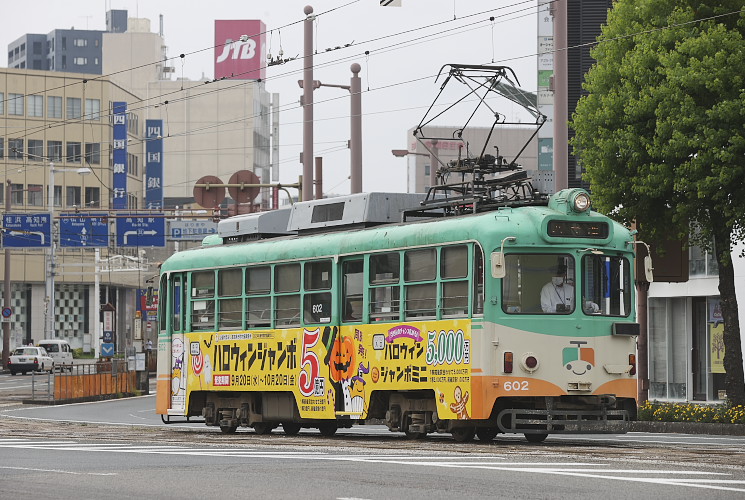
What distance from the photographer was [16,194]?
95312mm

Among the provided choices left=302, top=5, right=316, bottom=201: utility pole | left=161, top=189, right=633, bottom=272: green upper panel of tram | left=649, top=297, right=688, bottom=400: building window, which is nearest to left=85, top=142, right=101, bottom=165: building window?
left=302, top=5, right=316, bottom=201: utility pole

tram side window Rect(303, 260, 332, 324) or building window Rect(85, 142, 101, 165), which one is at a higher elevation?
building window Rect(85, 142, 101, 165)

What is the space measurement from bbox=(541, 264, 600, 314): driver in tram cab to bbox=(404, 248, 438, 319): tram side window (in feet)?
4.58

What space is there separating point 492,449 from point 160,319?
990cm

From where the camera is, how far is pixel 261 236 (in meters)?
24.0

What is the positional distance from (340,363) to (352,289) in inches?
40.9

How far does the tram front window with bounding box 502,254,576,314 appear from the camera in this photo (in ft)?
60.7

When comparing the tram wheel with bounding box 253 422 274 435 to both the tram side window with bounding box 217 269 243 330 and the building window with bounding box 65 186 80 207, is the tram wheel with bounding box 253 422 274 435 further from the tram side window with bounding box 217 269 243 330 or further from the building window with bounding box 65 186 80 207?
the building window with bounding box 65 186 80 207

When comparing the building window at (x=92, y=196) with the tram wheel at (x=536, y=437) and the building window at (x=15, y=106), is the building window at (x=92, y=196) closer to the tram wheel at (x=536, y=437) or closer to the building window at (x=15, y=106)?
the building window at (x=15, y=106)

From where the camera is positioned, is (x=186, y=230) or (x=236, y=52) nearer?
(x=186, y=230)

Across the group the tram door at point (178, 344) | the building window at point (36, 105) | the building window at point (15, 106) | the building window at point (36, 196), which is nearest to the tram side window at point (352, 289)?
the tram door at point (178, 344)

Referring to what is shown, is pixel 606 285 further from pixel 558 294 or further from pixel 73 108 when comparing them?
pixel 73 108

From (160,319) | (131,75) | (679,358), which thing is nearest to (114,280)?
(131,75)

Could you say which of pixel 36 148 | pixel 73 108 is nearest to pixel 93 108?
pixel 73 108
